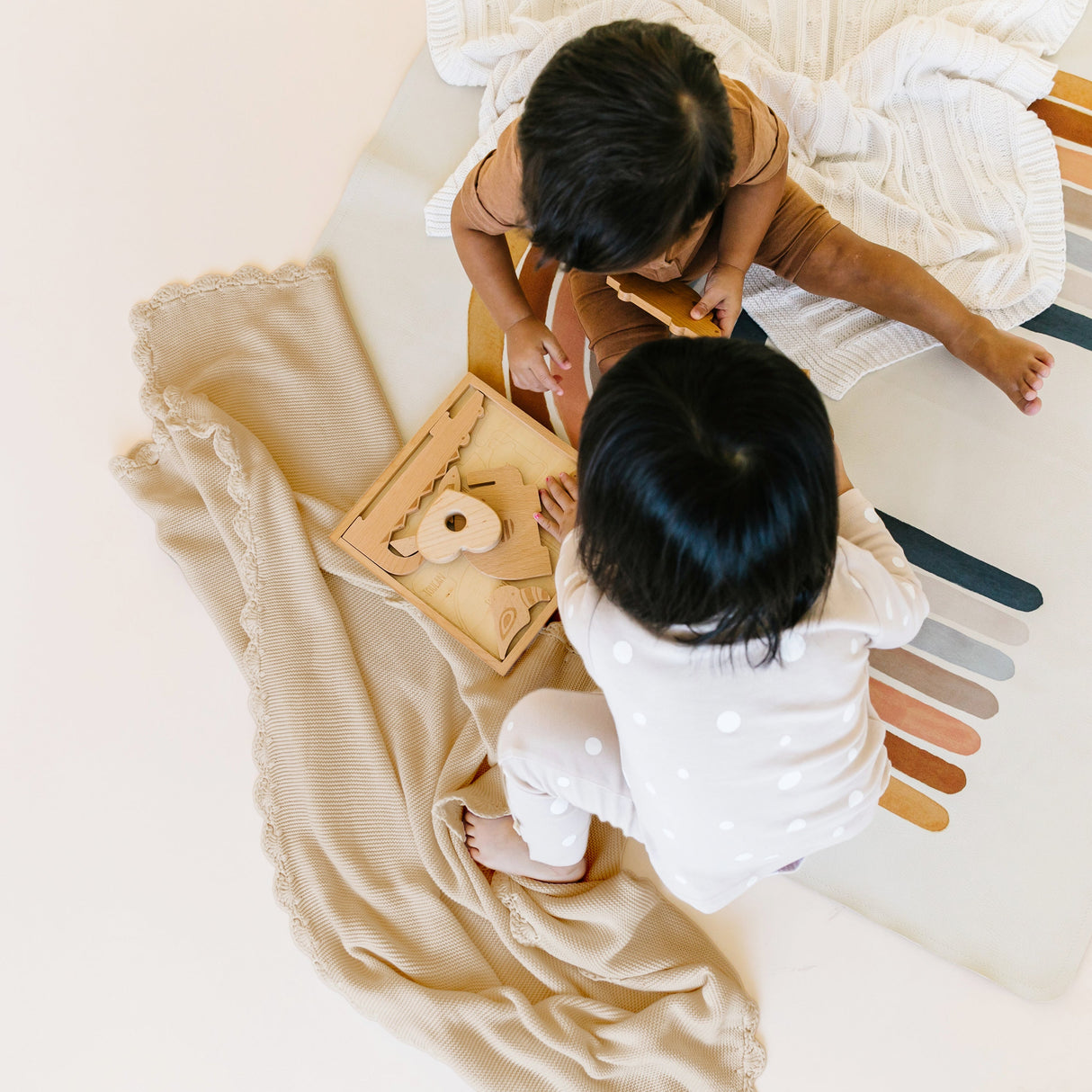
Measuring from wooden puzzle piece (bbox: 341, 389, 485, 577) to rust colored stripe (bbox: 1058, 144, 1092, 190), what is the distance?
647 mm

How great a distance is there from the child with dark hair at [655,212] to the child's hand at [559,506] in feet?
0.33

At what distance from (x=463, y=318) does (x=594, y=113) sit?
1.35 ft

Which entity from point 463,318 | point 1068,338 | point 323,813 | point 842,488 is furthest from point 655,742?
point 1068,338

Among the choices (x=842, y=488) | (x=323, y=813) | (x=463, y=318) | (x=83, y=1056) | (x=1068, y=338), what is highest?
(x=1068, y=338)

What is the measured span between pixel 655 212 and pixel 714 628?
0.27 metres

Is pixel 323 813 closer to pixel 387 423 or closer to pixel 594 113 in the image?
pixel 387 423

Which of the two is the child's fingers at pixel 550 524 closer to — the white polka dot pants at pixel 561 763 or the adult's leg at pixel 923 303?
the white polka dot pants at pixel 561 763

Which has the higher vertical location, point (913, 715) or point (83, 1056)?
point (913, 715)

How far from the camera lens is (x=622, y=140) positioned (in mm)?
547

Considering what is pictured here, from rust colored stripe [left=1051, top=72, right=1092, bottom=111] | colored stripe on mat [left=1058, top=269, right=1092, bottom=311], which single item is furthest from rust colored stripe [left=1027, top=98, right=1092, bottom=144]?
colored stripe on mat [left=1058, top=269, right=1092, bottom=311]

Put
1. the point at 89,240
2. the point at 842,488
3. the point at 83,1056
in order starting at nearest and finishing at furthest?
the point at 842,488, the point at 83,1056, the point at 89,240

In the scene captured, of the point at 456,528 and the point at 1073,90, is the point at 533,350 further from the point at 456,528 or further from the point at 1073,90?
the point at 1073,90

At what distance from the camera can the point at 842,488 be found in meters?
0.76

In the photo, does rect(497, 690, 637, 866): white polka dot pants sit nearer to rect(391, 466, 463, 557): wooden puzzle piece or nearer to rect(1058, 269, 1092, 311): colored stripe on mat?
rect(391, 466, 463, 557): wooden puzzle piece
